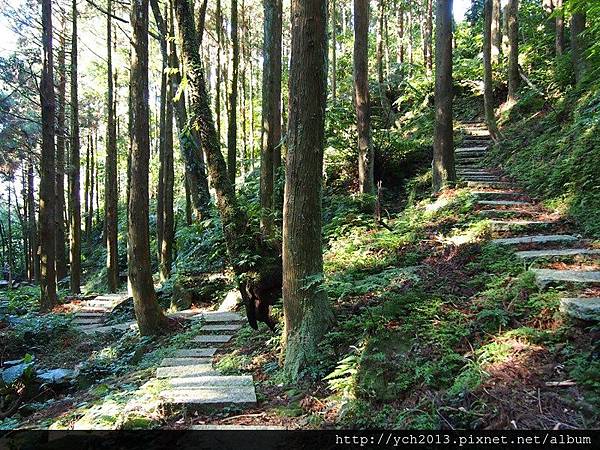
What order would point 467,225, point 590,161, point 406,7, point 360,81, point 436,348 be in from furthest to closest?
point 406,7 < point 360,81 < point 590,161 < point 467,225 < point 436,348

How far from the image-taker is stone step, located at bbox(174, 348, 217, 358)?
20.2ft

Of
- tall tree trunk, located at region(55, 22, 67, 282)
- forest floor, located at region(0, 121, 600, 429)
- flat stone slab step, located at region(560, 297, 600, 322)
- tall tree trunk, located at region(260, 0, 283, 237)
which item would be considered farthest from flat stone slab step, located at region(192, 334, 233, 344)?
tall tree trunk, located at region(55, 22, 67, 282)

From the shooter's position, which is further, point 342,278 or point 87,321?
point 87,321

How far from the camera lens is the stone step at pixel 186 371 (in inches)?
197

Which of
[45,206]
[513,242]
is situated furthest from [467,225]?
[45,206]

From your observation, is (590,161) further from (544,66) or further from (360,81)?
(544,66)

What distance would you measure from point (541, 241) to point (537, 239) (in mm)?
96

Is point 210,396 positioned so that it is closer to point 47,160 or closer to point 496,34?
point 47,160

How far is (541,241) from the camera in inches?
219

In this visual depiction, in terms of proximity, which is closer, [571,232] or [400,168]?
[571,232]

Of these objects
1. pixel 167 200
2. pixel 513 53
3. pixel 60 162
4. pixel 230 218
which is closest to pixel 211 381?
pixel 230 218

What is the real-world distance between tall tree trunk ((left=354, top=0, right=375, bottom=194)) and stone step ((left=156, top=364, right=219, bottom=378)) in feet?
19.8

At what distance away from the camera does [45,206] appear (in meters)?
11.8

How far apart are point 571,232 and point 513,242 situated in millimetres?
1003
